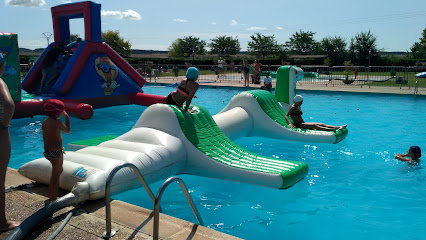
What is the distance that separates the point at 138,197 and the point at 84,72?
7.58 metres

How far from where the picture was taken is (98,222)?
3461 millimetres

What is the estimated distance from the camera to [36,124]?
1106 centimetres

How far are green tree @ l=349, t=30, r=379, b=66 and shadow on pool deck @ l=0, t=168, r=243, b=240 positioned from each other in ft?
149

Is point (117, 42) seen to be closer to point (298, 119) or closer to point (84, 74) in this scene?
point (84, 74)

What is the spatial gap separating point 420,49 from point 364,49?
6.08m

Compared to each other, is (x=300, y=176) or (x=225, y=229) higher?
(x=300, y=176)

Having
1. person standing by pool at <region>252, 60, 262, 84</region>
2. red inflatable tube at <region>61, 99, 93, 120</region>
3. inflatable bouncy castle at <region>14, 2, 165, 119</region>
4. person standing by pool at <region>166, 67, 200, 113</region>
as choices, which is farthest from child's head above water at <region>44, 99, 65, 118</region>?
person standing by pool at <region>252, 60, 262, 84</region>

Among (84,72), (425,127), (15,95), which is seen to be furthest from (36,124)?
(425,127)

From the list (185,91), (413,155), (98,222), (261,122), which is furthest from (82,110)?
(413,155)

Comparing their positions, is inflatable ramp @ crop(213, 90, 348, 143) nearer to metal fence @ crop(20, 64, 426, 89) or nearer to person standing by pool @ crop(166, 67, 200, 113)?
person standing by pool @ crop(166, 67, 200, 113)

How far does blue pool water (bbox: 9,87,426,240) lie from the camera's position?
4629 millimetres

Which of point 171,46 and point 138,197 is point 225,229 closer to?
point 138,197

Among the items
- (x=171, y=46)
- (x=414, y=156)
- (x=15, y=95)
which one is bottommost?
(x=414, y=156)

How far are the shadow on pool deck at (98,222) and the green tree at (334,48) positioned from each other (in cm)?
4743
